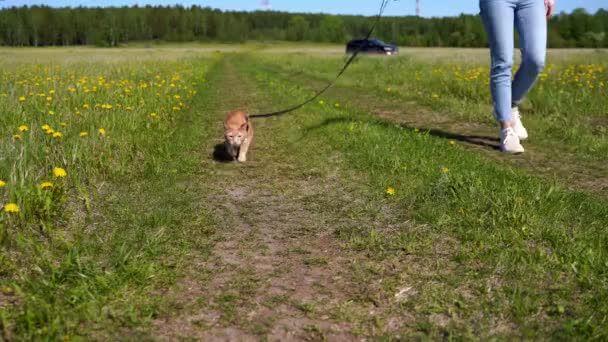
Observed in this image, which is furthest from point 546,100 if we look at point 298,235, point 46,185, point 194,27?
point 194,27

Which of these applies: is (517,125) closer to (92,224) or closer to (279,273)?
(279,273)

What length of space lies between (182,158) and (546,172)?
10.7 feet

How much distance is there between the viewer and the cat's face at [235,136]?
15.0 feet

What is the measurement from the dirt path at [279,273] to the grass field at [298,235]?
1 centimetres

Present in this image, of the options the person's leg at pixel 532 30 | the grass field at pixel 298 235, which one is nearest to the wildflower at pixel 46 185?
the grass field at pixel 298 235

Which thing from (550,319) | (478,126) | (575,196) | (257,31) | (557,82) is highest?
(257,31)

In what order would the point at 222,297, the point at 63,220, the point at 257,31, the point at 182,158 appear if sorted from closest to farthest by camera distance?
the point at 222,297
the point at 63,220
the point at 182,158
the point at 257,31

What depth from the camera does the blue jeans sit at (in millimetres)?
4453

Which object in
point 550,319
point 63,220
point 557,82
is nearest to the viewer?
point 550,319

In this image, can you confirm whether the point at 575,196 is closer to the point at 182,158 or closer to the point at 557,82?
the point at 182,158

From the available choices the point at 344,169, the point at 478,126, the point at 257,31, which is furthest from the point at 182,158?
the point at 257,31

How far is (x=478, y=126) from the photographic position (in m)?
6.48

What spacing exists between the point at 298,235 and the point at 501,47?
10.0ft

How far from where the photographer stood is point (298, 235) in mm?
2814
